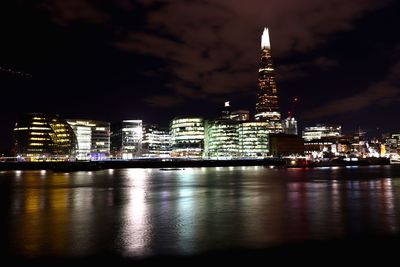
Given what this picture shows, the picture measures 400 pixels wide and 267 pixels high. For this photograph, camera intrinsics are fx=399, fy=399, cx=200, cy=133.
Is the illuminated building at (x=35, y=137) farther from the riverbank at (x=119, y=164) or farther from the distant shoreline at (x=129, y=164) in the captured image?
the distant shoreline at (x=129, y=164)

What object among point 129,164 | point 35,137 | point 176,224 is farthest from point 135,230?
point 35,137

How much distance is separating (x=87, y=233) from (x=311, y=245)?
10860mm

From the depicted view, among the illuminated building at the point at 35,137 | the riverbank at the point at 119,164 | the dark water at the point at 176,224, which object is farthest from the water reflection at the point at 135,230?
the illuminated building at the point at 35,137

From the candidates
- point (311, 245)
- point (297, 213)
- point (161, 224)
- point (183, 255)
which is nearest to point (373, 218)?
point (297, 213)

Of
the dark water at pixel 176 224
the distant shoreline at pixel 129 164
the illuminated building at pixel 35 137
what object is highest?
the illuminated building at pixel 35 137

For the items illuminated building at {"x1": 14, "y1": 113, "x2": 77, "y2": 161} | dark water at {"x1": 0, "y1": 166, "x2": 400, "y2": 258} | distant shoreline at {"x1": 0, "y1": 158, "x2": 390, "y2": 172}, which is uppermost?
illuminated building at {"x1": 14, "y1": 113, "x2": 77, "y2": 161}

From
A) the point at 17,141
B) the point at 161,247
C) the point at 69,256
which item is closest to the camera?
the point at 69,256

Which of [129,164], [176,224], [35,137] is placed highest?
[35,137]

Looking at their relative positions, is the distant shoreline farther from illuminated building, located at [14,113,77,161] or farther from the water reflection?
the water reflection

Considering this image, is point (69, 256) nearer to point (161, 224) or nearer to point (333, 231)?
point (161, 224)

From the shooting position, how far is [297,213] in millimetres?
27000

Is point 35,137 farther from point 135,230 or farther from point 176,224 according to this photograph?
point 135,230

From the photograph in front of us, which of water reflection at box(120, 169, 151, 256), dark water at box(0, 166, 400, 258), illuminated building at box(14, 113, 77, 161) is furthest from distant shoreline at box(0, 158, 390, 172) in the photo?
water reflection at box(120, 169, 151, 256)

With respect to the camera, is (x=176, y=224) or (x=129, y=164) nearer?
(x=176, y=224)
